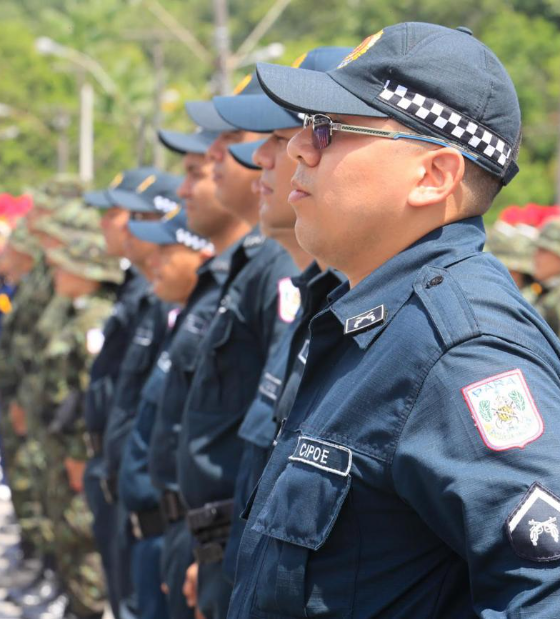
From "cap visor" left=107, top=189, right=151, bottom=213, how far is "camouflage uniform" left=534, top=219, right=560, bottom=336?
3.52 meters

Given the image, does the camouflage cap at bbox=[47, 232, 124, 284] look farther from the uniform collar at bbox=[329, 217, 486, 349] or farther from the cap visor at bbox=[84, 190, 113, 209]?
the uniform collar at bbox=[329, 217, 486, 349]

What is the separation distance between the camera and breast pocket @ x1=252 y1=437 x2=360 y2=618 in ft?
6.48

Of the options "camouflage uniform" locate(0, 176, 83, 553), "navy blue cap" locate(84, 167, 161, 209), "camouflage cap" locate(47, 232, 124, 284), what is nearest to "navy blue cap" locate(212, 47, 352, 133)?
"navy blue cap" locate(84, 167, 161, 209)

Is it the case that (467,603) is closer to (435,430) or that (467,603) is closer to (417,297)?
(435,430)

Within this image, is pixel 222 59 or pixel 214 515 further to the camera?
pixel 222 59

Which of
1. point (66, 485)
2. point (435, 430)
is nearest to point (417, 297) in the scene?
point (435, 430)

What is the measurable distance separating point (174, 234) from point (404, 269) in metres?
3.02

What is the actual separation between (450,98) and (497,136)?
13cm

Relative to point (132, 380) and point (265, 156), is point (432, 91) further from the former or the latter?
point (132, 380)

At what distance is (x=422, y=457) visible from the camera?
185 cm

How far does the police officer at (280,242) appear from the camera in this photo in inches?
118

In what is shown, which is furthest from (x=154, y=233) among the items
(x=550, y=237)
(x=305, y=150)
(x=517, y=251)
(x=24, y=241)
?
(x=517, y=251)

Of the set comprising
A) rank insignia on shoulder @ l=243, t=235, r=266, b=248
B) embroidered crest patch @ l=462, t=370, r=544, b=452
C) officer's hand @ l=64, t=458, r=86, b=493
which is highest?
embroidered crest patch @ l=462, t=370, r=544, b=452

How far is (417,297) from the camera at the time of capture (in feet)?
6.62
